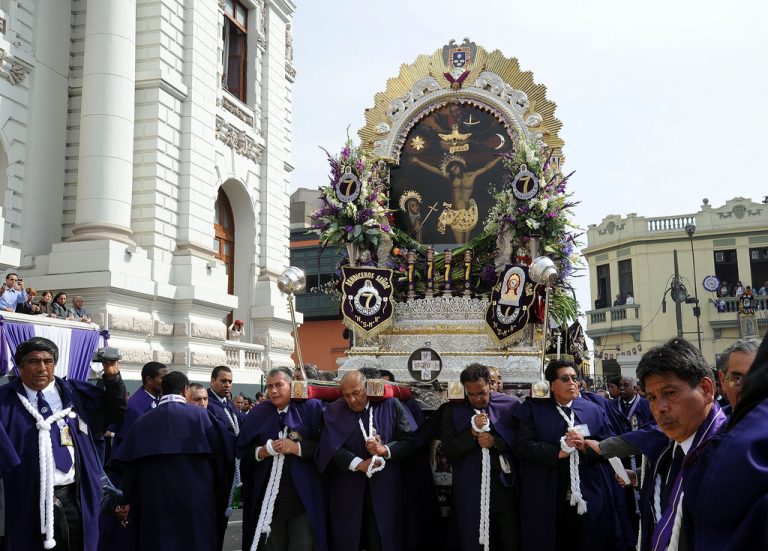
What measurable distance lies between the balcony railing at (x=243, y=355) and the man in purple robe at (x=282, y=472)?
13096 mm

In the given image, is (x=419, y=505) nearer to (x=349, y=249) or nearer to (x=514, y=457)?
(x=514, y=457)

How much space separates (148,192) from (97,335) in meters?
6.27

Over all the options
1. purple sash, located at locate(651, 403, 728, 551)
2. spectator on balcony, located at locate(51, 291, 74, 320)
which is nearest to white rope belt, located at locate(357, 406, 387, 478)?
purple sash, located at locate(651, 403, 728, 551)

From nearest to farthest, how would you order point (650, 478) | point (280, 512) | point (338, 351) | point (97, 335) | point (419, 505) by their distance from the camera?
1. point (650, 478)
2. point (280, 512)
3. point (419, 505)
4. point (97, 335)
5. point (338, 351)

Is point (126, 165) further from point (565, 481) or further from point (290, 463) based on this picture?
point (565, 481)

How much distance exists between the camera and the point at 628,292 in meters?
39.8

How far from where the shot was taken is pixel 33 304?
13.6m

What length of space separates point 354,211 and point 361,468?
4494 millimetres

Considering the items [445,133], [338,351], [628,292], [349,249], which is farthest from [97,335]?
[628,292]

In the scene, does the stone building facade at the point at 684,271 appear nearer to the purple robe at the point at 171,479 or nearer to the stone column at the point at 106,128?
the stone column at the point at 106,128

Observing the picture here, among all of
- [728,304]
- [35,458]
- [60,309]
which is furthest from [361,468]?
[728,304]

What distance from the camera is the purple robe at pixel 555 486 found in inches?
255

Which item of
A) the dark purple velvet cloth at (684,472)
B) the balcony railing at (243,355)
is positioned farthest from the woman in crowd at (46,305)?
the dark purple velvet cloth at (684,472)

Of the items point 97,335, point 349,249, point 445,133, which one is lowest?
point 97,335
